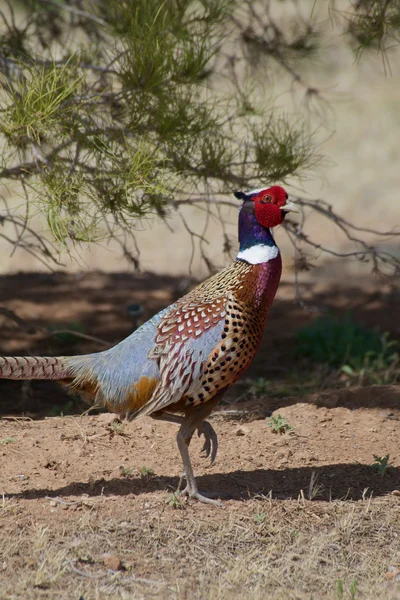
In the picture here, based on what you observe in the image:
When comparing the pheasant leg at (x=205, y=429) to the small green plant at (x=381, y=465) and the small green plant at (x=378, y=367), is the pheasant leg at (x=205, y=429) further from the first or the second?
the small green plant at (x=378, y=367)

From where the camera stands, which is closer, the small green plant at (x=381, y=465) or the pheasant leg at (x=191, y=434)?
the pheasant leg at (x=191, y=434)

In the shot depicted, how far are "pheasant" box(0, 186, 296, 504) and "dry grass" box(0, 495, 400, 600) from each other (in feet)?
0.98

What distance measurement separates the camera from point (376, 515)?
Answer: 3.77 meters

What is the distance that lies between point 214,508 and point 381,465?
968mm

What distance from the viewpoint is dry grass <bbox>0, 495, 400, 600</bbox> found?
120 inches

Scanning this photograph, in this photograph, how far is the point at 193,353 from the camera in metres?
3.61

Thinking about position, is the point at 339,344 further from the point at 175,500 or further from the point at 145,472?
the point at 175,500

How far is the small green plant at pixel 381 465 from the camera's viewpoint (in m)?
4.14

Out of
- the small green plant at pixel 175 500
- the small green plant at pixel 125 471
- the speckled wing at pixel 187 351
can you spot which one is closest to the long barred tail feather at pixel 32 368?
the speckled wing at pixel 187 351

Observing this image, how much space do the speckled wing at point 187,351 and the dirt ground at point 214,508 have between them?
1.67 ft

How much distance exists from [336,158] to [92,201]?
→ 10.6 m

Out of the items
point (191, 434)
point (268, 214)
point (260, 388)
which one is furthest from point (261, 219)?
point (260, 388)

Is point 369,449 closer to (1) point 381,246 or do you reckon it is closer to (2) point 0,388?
(2) point 0,388

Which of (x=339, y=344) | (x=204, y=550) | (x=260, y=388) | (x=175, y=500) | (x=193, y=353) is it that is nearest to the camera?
(x=204, y=550)
